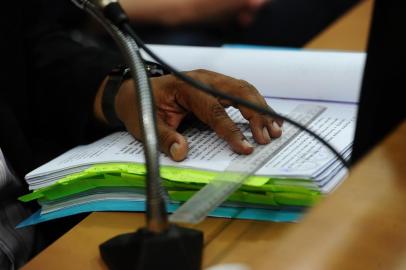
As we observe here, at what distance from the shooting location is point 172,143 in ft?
2.18

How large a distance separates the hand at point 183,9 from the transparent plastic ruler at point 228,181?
37.6 inches

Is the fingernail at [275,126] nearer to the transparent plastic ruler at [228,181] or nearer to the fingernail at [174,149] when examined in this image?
the transparent plastic ruler at [228,181]

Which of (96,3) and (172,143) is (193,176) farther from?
(96,3)

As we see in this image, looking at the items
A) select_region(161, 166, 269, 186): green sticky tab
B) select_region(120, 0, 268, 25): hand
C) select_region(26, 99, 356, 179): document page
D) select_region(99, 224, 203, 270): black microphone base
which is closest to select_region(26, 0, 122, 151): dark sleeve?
select_region(26, 99, 356, 179): document page

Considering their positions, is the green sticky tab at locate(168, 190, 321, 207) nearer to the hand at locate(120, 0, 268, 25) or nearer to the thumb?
the thumb

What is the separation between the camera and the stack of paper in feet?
1.95

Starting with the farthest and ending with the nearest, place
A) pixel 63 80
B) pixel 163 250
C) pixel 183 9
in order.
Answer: pixel 183 9 < pixel 63 80 < pixel 163 250

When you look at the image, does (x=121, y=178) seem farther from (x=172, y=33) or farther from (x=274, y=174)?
(x=172, y=33)

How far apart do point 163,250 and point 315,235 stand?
16cm

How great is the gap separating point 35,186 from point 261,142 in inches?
10.5

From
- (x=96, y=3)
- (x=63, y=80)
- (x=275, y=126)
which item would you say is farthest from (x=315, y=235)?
(x=63, y=80)

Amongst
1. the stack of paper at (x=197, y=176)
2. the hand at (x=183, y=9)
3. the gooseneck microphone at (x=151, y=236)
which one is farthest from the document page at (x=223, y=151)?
the hand at (x=183, y=9)

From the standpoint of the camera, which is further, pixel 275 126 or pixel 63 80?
pixel 63 80

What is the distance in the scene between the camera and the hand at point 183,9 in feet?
5.22
